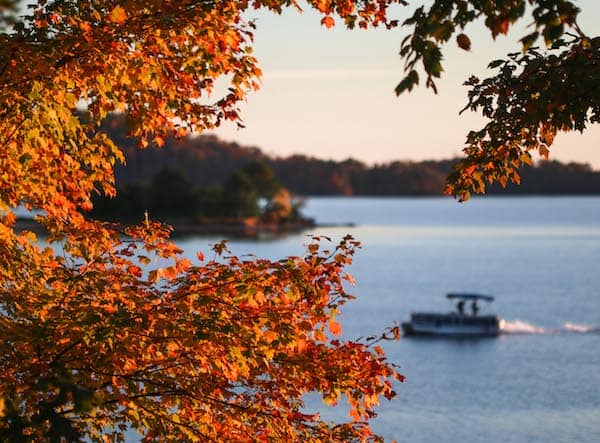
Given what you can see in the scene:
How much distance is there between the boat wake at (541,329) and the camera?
76812 mm

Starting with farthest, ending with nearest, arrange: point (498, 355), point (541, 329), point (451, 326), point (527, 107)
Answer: point (541, 329), point (451, 326), point (498, 355), point (527, 107)

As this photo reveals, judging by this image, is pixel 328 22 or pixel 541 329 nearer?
pixel 328 22

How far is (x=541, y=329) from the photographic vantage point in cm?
7888

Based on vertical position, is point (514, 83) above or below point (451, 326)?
above

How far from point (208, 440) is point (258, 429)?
1.17 m

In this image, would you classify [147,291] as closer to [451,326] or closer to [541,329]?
[451,326]

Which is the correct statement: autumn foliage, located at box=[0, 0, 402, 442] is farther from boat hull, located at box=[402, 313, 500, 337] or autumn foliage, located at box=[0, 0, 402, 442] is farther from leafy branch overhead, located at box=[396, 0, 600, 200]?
boat hull, located at box=[402, 313, 500, 337]

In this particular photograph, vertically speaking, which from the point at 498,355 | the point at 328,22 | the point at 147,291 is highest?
the point at 328,22

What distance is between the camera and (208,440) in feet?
35.8

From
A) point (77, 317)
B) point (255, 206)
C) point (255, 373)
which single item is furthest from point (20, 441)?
point (255, 206)

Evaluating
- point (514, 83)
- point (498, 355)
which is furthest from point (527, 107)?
point (498, 355)

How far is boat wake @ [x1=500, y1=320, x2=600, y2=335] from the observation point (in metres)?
76.8

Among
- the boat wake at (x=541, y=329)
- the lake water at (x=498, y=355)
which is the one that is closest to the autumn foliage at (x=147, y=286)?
the lake water at (x=498, y=355)

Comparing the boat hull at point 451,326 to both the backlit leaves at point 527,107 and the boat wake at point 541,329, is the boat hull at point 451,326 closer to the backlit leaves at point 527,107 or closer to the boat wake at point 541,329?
the boat wake at point 541,329
